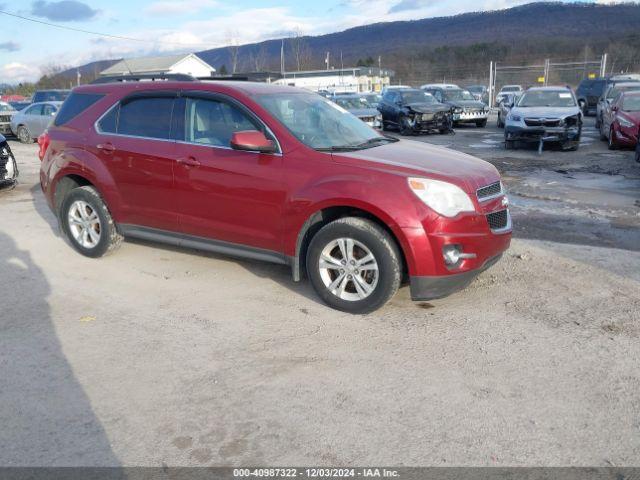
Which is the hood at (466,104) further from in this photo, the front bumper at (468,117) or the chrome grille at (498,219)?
the chrome grille at (498,219)

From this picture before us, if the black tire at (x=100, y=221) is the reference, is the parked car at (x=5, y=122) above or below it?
above

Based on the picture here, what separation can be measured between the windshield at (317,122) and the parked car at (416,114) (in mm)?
13926

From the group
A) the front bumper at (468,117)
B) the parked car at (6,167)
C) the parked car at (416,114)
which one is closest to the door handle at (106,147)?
the parked car at (6,167)

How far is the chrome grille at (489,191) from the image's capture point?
461cm

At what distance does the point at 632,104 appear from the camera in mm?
14070

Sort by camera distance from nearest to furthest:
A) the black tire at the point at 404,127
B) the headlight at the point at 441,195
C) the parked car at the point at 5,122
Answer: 1. the headlight at the point at 441,195
2. the black tire at the point at 404,127
3. the parked car at the point at 5,122

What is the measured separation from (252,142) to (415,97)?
55.8ft

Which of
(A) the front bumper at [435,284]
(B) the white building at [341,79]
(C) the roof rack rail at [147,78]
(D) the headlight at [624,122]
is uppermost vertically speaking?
(B) the white building at [341,79]

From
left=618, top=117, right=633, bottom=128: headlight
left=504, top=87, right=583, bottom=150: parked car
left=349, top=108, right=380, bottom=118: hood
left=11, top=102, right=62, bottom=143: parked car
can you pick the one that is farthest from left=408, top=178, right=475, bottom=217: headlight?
left=11, top=102, right=62, bottom=143: parked car

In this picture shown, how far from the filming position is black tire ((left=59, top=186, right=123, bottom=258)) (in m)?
6.07

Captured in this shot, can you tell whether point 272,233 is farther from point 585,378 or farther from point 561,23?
point 561,23

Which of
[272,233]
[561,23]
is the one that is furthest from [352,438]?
[561,23]

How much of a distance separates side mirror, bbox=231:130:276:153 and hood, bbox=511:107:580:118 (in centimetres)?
1115

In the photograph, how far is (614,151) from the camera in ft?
46.8
